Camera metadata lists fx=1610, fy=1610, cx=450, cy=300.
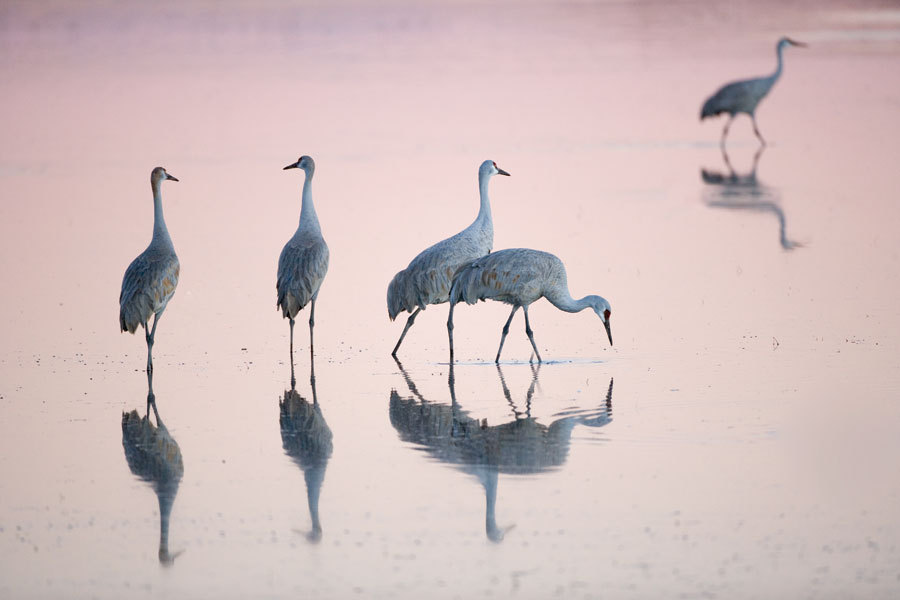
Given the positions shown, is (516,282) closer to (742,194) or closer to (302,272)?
(302,272)

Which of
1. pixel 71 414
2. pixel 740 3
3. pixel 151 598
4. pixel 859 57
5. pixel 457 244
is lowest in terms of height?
pixel 151 598

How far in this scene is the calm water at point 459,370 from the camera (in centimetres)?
814

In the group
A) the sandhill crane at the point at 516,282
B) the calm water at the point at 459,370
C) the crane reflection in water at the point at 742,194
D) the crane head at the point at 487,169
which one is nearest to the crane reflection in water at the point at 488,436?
the calm water at the point at 459,370

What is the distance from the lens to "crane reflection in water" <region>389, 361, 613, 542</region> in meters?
9.61

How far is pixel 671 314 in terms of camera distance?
47.0ft

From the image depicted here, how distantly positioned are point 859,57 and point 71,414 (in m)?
32.2

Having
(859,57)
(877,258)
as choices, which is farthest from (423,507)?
(859,57)

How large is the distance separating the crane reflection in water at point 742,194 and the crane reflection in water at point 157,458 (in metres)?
9.14

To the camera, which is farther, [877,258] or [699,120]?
[699,120]

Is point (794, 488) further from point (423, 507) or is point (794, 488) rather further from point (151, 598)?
point (151, 598)

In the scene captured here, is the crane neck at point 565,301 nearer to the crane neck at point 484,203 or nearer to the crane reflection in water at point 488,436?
the crane neck at point 484,203

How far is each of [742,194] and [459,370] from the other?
985 cm

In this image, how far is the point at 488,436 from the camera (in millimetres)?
10344

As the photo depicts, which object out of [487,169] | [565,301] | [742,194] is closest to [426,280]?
[565,301]
